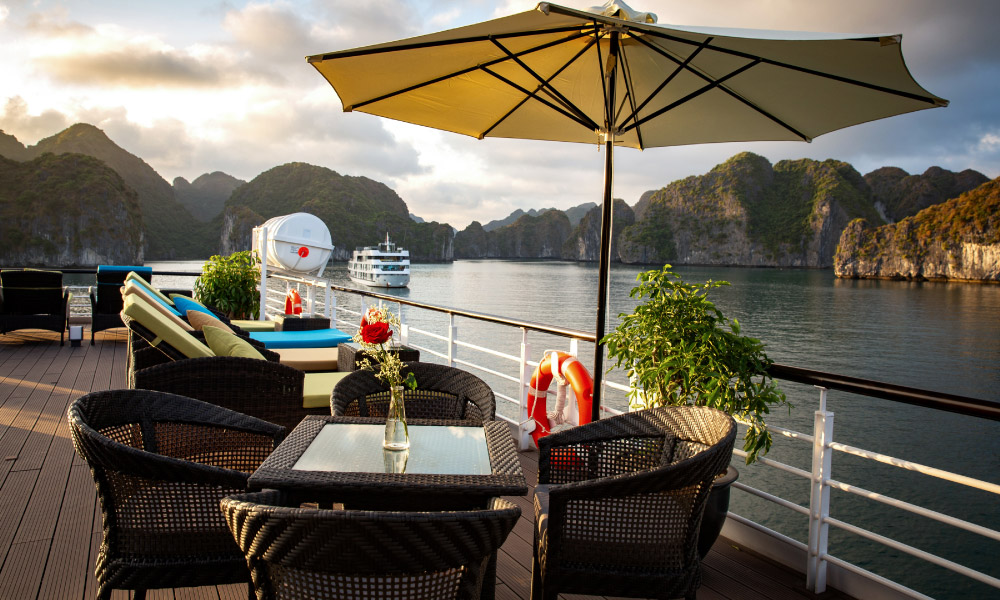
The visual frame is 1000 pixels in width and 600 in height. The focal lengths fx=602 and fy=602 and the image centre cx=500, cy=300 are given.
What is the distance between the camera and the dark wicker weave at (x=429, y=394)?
2.22 m

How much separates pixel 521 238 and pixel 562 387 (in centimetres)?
9880

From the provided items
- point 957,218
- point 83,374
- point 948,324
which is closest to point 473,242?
point 957,218

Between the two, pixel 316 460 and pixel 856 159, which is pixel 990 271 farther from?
pixel 316 460

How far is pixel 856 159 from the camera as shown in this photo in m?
73.6

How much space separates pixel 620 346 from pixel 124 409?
1.61 m

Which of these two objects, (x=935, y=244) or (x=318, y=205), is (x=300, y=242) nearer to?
(x=318, y=205)

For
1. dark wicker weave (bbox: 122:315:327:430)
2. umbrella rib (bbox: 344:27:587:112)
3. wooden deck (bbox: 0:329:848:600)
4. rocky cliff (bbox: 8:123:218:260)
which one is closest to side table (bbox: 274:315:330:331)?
wooden deck (bbox: 0:329:848:600)

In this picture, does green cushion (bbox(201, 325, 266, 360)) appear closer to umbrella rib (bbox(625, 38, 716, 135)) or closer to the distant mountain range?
umbrella rib (bbox(625, 38, 716, 135))

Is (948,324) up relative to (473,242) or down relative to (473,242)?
down

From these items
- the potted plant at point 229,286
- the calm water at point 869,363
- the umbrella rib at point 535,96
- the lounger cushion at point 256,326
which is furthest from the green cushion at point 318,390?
the calm water at point 869,363

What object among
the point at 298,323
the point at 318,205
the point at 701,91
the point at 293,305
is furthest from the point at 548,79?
the point at 318,205

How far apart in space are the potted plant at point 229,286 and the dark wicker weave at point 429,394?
515cm

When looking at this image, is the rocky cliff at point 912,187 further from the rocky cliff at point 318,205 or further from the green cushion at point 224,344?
the green cushion at point 224,344

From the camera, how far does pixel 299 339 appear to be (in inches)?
179
